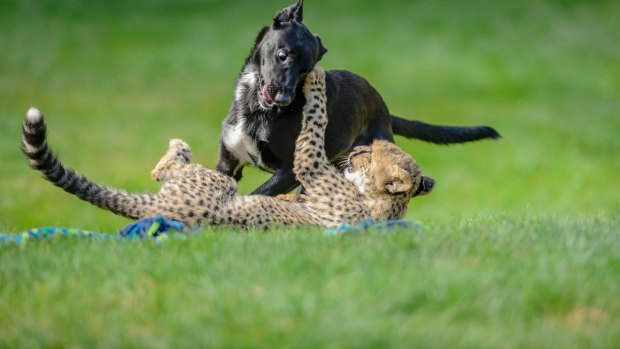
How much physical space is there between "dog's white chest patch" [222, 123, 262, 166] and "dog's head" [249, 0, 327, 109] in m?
0.32

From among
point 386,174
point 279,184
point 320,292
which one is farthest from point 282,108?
point 320,292

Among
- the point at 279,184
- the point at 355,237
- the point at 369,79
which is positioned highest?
the point at 369,79

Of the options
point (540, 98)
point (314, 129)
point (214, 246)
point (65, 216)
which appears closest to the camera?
point (214, 246)

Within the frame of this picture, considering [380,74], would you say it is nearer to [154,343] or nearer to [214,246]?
[214,246]

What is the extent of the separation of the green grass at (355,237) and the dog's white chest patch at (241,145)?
156cm

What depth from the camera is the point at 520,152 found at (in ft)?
54.6

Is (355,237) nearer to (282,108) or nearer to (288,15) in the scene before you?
(282,108)

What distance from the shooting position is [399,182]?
6.66m

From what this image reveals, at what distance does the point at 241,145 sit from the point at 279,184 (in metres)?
0.43

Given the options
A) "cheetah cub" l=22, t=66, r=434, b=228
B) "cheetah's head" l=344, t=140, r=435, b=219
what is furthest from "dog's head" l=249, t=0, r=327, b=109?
"cheetah's head" l=344, t=140, r=435, b=219

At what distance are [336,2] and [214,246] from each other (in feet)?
62.6

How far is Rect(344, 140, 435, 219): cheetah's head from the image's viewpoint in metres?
6.66

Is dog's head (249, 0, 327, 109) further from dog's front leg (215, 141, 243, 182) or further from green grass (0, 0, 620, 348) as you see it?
green grass (0, 0, 620, 348)

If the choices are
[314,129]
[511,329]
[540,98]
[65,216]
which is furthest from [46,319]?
[540,98]
